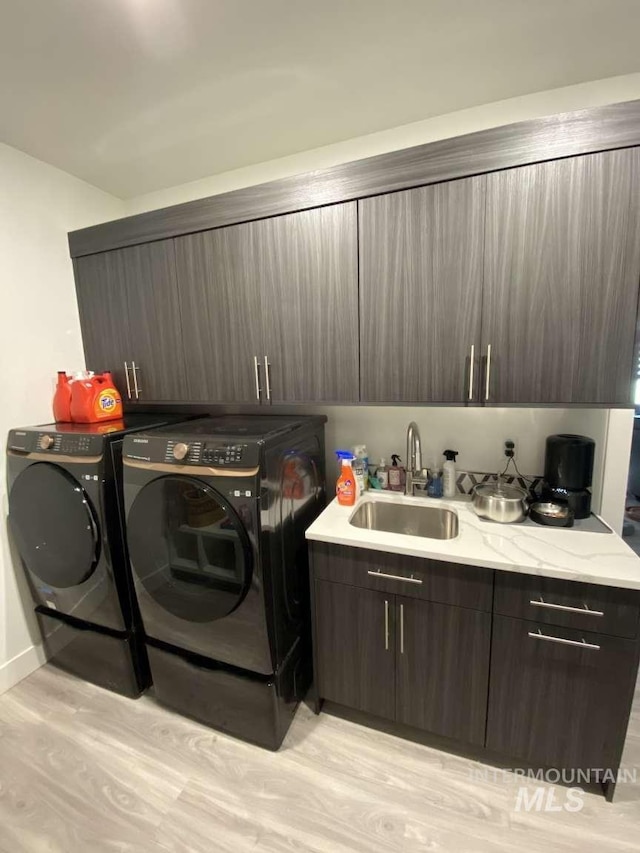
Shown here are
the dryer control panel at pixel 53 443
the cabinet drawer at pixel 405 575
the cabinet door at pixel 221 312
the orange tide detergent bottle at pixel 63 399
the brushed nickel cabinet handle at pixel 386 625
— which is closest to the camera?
the cabinet drawer at pixel 405 575

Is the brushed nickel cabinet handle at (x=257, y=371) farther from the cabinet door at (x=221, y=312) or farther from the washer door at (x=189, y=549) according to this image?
the washer door at (x=189, y=549)

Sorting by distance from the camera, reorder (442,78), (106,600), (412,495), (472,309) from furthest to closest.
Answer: (412,495) < (106,600) < (442,78) < (472,309)

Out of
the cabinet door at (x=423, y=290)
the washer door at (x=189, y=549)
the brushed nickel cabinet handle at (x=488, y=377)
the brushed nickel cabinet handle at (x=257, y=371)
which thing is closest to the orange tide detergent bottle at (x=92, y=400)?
the washer door at (x=189, y=549)

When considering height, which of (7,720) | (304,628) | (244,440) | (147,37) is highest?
(147,37)

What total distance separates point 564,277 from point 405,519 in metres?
1.20

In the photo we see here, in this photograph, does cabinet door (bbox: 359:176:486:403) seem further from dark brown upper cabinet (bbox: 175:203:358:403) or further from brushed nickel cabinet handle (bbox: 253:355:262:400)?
brushed nickel cabinet handle (bbox: 253:355:262:400)

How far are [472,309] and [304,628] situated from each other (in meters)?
1.58

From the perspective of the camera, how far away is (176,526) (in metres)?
1.37

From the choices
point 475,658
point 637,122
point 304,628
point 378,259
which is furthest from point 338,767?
point 637,122

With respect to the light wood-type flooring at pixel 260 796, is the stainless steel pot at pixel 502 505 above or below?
above

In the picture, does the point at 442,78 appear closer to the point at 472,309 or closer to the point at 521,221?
the point at 521,221

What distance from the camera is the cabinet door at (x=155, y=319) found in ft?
5.73

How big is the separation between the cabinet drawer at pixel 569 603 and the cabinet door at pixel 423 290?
0.68 m

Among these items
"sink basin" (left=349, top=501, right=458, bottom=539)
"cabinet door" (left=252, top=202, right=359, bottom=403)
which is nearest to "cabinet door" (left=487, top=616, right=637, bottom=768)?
"sink basin" (left=349, top=501, right=458, bottom=539)
